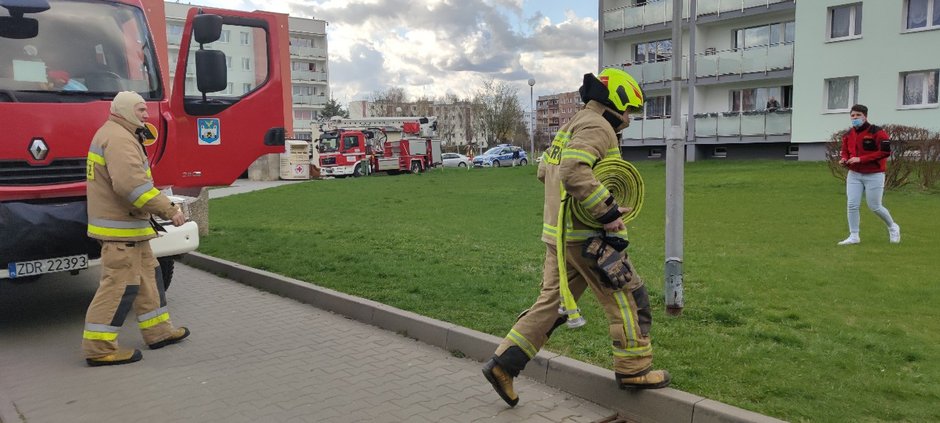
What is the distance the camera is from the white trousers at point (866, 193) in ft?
27.5

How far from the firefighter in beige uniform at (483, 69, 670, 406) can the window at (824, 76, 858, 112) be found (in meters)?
26.2

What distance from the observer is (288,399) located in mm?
4387

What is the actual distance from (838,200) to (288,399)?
12.4 meters

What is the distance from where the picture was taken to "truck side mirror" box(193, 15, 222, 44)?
6.35 m

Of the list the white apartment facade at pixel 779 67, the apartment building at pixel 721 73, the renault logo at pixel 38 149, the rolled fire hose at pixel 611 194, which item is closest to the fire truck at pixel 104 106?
the renault logo at pixel 38 149

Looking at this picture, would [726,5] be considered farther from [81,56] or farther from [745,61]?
[81,56]

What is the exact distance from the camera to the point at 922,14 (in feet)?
79.4

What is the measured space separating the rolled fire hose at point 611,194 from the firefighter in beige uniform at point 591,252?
45mm

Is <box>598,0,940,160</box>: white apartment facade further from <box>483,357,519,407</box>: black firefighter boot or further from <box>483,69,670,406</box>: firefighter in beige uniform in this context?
<box>483,357,519,407</box>: black firefighter boot

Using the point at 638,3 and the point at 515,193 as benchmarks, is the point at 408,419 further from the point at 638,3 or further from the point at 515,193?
the point at 638,3

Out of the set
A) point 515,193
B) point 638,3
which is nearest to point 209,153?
point 515,193

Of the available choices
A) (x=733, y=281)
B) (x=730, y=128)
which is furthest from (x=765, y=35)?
(x=733, y=281)

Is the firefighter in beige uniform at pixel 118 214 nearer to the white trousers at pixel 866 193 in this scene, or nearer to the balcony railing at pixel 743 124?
the white trousers at pixel 866 193

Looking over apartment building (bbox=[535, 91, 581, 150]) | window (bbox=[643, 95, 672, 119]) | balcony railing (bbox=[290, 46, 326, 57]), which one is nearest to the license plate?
window (bbox=[643, 95, 672, 119])
